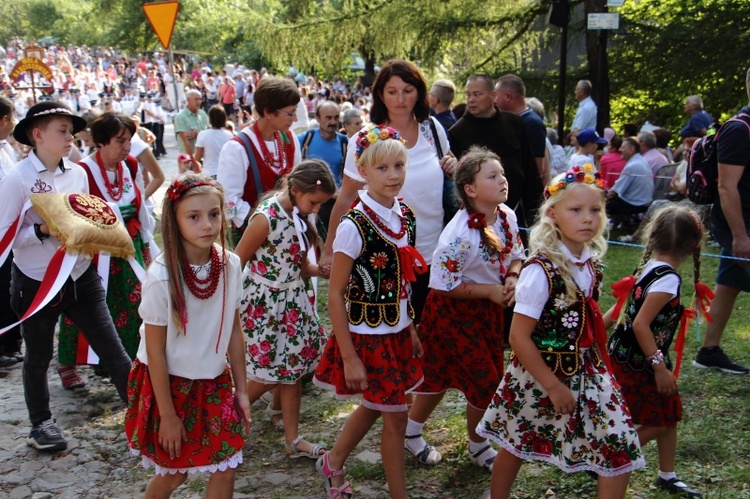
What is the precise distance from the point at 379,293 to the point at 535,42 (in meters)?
13.2

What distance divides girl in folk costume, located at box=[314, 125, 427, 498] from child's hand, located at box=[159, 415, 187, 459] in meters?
0.78

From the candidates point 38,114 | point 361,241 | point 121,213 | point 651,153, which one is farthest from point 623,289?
point 651,153

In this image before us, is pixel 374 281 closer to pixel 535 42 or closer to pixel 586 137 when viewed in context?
pixel 586 137

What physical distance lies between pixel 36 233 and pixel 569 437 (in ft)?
10.2

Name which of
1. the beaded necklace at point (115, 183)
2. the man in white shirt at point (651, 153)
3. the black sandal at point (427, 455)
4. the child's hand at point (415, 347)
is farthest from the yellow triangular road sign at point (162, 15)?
the child's hand at point (415, 347)

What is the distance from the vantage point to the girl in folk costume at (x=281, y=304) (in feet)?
14.3

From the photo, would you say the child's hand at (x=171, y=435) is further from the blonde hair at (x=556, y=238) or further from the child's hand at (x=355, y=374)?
the blonde hair at (x=556, y=238)

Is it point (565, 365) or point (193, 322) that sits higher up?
point (193, 322)

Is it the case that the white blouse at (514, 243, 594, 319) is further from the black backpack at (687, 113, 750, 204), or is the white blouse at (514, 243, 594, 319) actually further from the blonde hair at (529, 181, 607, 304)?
the black backpack at (687, 113, 750, 204)

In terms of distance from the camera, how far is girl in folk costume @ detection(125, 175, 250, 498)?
9.96 ft

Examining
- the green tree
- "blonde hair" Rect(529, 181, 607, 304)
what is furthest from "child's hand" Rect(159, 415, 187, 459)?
the green tree

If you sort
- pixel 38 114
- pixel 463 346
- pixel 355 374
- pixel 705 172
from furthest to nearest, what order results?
pixel 705 172
pixel 38 114
pixel 463 346
pixel 355 374

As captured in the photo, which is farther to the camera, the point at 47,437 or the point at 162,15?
the point at 162,15

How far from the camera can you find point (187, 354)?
10.2 feet
